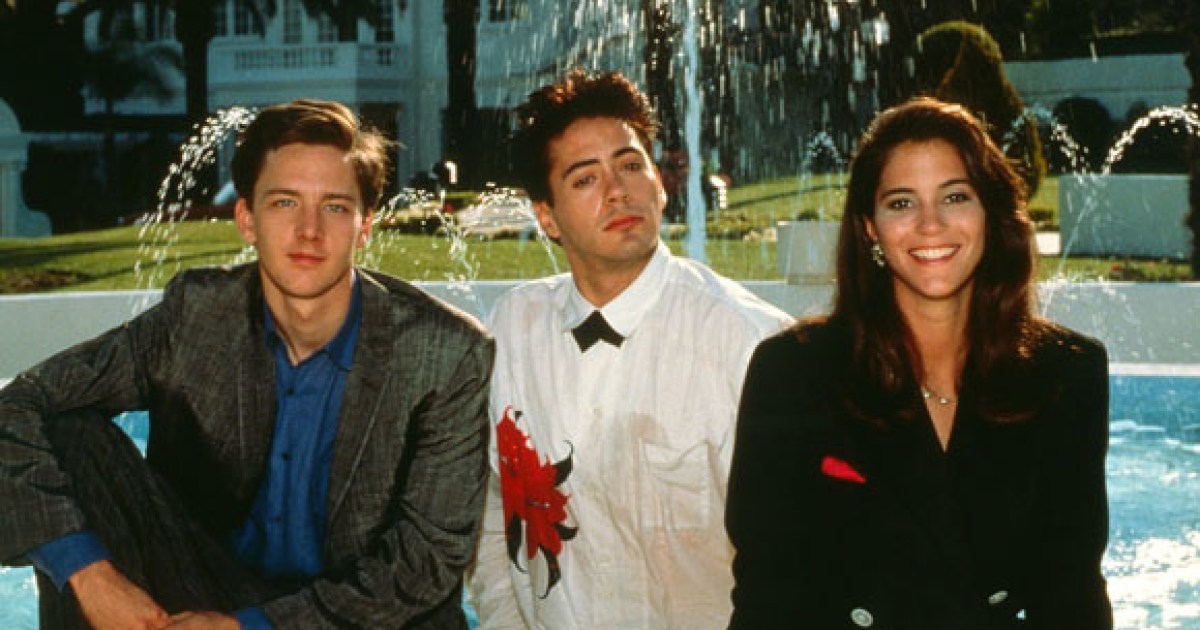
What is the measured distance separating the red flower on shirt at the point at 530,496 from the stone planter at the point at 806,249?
25.5ft

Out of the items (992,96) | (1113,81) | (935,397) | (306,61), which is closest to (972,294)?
(935,397)

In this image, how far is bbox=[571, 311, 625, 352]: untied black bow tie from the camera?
3418 mm

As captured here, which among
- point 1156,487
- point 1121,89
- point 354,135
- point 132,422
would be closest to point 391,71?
point 1121,89

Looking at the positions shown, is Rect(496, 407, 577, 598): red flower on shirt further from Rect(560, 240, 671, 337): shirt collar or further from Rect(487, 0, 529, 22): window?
Rect(487, 0, 529, 22): window

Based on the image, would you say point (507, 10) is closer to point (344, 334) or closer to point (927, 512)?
point (344, 334)

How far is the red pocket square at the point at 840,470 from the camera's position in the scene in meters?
2.88

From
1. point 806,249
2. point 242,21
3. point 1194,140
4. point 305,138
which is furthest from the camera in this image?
point 242,21

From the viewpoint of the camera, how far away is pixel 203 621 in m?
2.94

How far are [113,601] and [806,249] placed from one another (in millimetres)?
9254

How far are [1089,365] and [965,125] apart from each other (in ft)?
1.77

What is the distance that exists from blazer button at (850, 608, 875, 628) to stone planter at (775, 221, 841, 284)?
836cm

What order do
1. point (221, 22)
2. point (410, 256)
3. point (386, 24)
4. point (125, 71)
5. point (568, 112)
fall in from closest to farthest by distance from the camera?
point (568, 112) < point (410, 256) < point (125, 71) < point (386, 24) < point (221, 22)

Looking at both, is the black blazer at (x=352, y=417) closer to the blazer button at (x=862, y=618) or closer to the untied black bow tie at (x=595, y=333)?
the untied black bow tie at (x=595, y=333)

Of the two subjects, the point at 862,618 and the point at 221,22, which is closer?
the point at 862,618
